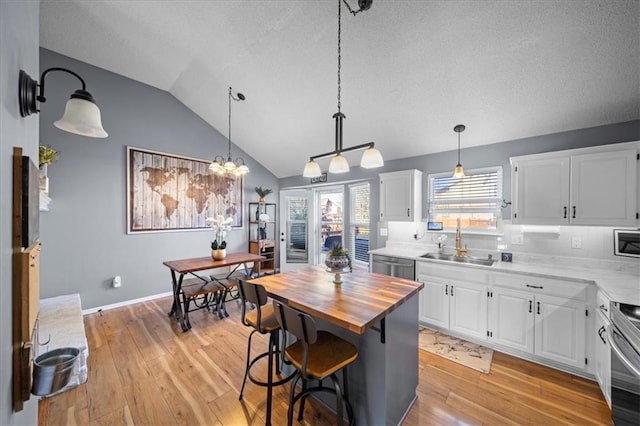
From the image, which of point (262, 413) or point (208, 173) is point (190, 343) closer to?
point (262, 413)

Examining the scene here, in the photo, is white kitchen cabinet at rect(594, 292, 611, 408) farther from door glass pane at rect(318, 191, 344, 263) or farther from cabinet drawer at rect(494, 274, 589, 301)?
door glass pane at rect(318, 191, 344, 263)

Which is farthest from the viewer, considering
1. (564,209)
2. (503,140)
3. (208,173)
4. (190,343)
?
(208,173)

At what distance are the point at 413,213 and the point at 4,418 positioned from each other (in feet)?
12.0

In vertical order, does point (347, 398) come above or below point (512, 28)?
below

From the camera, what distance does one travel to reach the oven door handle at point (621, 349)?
1.34m

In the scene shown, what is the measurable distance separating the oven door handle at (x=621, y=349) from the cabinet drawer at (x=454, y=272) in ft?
3.22

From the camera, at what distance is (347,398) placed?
166cm

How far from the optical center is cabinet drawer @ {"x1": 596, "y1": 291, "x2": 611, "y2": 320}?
182 centimetres

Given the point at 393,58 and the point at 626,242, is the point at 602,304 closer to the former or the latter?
the point at 626,242

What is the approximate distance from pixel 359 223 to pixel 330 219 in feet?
2.76

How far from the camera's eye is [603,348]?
1.94m

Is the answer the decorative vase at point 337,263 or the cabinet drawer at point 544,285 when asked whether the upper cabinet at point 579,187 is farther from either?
the decorative vase at point 337,263

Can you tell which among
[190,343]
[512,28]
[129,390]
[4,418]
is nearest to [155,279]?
[190,343]

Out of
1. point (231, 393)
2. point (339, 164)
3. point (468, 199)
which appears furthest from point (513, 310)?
point (231, 393)
